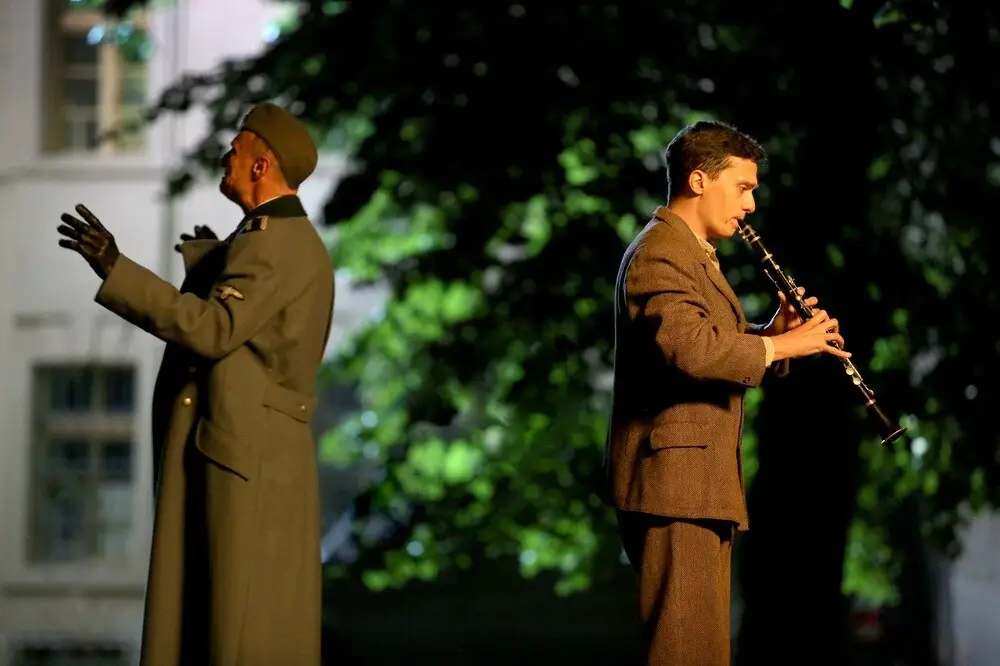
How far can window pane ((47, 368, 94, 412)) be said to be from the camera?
57.6ft

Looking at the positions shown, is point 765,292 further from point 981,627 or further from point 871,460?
point 981,627

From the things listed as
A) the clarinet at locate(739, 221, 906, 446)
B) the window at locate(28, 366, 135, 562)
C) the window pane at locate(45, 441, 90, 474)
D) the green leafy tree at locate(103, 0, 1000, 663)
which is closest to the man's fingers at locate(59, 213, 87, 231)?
the clarinet at locate(739, 221, 906, 446)

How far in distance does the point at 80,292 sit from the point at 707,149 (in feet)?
46.5

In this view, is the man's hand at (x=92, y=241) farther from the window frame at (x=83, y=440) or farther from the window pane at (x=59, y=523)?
the window pane at (x=59, y=523)

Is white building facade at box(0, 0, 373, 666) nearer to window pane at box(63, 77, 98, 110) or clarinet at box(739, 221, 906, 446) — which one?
window pane at box(63, 77, 98, 110)

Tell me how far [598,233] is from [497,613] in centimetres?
523

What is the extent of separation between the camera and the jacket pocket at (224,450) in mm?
4223

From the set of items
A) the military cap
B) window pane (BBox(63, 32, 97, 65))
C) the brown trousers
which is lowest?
the brown trousers

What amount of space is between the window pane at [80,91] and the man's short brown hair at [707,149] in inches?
572

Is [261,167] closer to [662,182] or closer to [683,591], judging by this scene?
[683,591]

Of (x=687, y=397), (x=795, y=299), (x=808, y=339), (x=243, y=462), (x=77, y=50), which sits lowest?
(x=243, y=462)

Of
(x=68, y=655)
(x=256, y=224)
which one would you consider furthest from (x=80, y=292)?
(x=256, y=224)

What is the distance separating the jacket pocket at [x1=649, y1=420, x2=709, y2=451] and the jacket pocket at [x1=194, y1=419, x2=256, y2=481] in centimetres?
107

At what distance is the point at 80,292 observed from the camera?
17.3 meters
